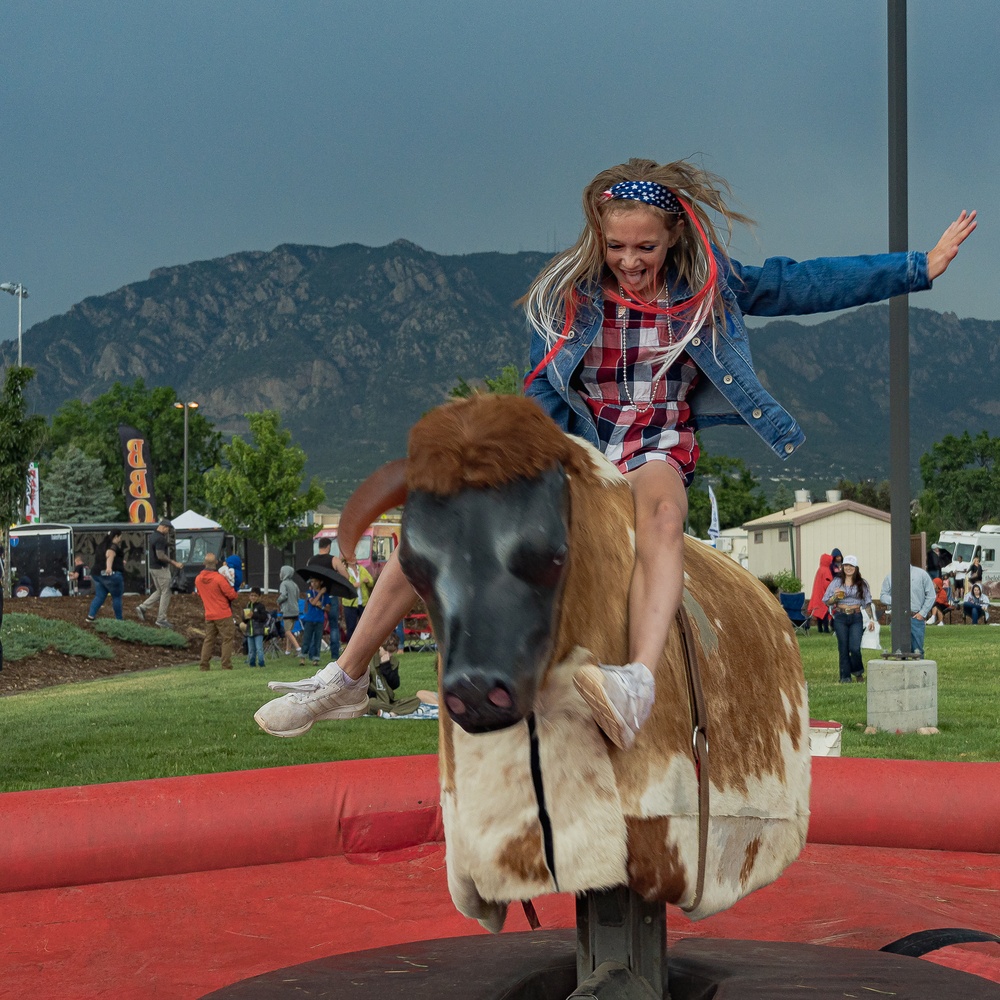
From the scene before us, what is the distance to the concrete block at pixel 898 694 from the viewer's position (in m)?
9.00

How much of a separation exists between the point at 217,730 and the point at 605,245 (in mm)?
8254

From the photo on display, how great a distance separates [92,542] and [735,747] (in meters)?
32.0

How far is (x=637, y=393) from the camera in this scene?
8.52 feet

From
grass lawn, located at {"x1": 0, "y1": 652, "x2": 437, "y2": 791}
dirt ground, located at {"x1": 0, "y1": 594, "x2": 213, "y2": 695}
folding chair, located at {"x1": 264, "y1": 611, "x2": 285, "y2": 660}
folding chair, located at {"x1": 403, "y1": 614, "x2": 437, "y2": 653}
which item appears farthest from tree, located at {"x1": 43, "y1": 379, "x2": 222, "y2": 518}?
grass lawn, located at {"x1": 0, "y1": 652, "x2": 437, "y2": 791}

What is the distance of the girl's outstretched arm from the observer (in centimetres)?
248

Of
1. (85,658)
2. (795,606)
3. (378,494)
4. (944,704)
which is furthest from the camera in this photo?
(795,606)

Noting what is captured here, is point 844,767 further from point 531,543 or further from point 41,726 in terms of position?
point 41,726

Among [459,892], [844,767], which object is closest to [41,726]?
[844,767]

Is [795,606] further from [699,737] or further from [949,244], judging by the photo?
[699,737]

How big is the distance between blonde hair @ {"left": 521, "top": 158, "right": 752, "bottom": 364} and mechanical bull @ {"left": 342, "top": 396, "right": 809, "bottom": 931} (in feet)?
1.93

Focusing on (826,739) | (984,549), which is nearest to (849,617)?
(826,739)

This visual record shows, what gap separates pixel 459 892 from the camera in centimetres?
212

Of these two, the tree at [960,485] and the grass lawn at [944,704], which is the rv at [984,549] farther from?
the tree at [960,485]

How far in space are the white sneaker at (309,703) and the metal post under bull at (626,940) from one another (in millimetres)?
698
